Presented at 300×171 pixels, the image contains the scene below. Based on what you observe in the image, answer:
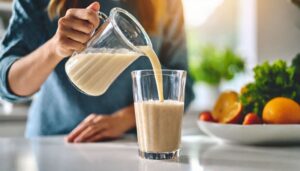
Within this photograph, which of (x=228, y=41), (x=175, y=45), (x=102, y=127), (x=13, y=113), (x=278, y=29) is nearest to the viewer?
(x=102, y=127)

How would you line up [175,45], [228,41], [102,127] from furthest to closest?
[228,41]
[175,45]
[102,127]

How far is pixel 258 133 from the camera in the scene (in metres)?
0.94

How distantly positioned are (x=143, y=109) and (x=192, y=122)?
136 centimetres

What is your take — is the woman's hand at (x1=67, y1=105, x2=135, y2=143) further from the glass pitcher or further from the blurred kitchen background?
the blurred kitchen background

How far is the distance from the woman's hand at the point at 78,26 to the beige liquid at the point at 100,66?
0.03 meters

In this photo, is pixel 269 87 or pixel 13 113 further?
pixel 13 113

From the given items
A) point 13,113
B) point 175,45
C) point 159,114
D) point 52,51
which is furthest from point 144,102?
point 13,113

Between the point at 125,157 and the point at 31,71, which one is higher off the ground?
the point at 31,71

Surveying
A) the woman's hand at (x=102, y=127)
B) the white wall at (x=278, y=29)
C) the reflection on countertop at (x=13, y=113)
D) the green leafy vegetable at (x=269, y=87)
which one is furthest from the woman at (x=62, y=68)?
the reflection on countertop at (x=13, y=113)

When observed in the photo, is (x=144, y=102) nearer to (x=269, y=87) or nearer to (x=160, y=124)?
(x=160, y=124)

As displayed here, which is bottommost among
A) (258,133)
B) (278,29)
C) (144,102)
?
(258,133)

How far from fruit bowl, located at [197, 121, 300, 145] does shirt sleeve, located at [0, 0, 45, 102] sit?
545mm

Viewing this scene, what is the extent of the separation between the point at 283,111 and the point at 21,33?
714 mm

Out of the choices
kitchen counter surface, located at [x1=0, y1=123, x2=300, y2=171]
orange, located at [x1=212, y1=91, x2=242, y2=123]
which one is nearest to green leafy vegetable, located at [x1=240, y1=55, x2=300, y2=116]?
orange, located at [x1=212, y1=91, x2=242, y2=123]
